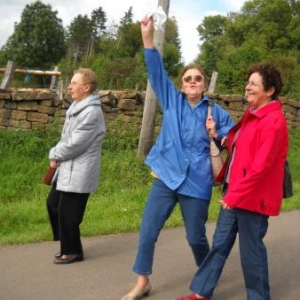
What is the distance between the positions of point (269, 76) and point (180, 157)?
2.65 ft

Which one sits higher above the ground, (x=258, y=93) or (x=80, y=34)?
(x=80, y=34)

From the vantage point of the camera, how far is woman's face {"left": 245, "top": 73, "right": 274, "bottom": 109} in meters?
3.48

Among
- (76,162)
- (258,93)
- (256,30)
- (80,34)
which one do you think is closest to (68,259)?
(76,162)

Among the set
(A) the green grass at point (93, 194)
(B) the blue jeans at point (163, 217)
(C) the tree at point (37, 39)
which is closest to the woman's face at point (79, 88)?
(B) the blue jeans at point (163, 217)

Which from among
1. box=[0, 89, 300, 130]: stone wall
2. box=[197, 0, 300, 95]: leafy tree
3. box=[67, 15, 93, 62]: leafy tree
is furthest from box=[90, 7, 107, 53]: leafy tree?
box=[0, 89, 300, 130]: stone wall

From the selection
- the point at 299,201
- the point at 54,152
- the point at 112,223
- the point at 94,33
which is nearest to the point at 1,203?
the point at 112,223

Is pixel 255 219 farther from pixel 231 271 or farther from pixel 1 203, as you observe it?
pixel 1 203

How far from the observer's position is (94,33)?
70.9 meters

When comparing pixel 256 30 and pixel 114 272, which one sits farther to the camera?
pixel 256 30

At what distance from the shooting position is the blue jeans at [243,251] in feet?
11.4

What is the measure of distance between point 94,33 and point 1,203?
66.6 metres

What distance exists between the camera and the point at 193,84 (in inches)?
148

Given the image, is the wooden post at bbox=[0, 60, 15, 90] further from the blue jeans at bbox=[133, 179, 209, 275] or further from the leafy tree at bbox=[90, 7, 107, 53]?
the leafy tree at bbox=[90, 7, 107, 53]

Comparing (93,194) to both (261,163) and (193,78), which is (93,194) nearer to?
(193,78)
